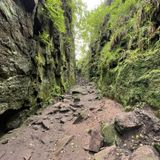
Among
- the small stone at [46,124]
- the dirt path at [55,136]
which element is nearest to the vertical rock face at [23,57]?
the dirt path at [55,136]

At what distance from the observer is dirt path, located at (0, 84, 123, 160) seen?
14.3ft

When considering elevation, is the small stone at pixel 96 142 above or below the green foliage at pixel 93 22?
below

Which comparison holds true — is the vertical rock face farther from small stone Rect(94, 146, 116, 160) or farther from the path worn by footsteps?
small stone Rect(94, 146, 116, 160)

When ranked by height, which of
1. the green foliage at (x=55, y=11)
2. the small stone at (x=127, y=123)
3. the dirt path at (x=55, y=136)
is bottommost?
the dirt path at (x=55, y=136)

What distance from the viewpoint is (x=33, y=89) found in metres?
7.85

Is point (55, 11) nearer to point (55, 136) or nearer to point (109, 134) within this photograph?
point (55, 136)

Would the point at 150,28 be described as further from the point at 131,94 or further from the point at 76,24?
the point at 76,24

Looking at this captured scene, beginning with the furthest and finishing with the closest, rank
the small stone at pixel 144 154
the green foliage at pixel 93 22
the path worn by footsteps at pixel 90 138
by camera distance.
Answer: the green foliage at pixel 93 22 < the path worn by footsteps at pixel 90 138 < the small stone at pixel 144 154

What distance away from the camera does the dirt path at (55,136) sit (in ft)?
14.3

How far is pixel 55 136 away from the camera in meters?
5.48

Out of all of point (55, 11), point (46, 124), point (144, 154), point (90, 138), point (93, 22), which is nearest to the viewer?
point (144, 154)

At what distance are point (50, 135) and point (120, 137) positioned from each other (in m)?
2.57

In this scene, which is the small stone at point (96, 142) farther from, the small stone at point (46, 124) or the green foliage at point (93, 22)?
the green foliage at point (93, 22)

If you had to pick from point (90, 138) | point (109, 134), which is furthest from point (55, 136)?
point (109, 134)
